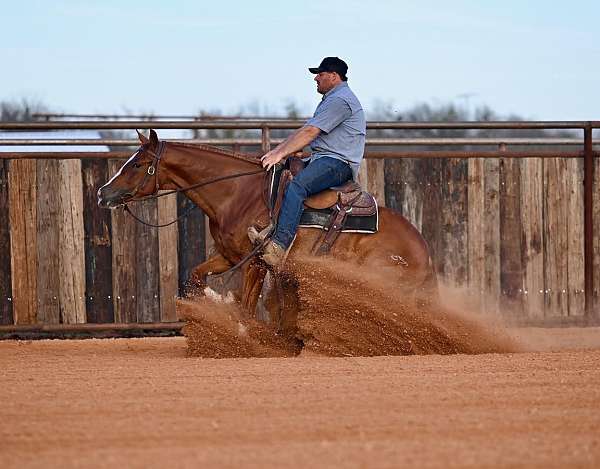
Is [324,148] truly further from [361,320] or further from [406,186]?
[406,186]

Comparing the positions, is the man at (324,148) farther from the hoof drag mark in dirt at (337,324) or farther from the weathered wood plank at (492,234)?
the weathered wood plank at (492,234)

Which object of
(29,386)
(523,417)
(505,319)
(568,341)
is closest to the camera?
(523,417)

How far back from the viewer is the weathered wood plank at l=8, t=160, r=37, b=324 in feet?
39.5

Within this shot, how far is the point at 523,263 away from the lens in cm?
1302

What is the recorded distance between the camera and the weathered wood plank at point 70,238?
1216cm

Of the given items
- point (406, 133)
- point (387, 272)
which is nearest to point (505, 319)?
point (387, 272)

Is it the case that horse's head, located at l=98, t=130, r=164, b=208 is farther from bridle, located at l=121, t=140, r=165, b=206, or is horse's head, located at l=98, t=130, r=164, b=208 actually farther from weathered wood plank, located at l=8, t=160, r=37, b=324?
weathered wood plank, located at l=8, t=160, r=37, b=324

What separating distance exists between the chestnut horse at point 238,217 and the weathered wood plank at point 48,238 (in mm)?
2227

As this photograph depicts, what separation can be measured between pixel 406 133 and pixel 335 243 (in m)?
26.9

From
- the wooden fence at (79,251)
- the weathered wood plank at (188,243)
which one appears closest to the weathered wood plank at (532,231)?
the weathered wood plank at (188,243)

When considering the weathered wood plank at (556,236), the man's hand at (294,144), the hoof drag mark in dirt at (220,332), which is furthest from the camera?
the weathered wood plank at (556,236)

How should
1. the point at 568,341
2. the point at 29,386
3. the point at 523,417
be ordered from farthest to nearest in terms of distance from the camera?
the point at 568,341 → the point at 29,386 → the point at 523,417

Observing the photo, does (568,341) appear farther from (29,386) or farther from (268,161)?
(29,386)

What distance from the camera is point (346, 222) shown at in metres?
9.91
